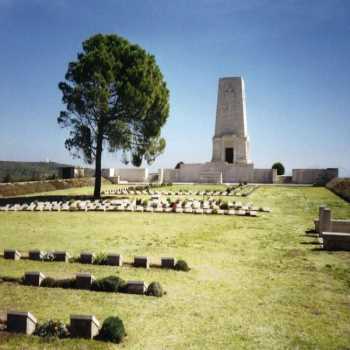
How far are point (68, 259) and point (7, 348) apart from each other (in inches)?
153

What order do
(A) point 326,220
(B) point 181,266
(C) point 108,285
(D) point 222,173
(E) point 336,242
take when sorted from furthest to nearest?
1. (D) point 222,173
2. (A) point 326,220
3. (E) point 336,242
4. (B) point 181,266
5. (C) point 108,285

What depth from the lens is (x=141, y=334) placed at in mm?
4594

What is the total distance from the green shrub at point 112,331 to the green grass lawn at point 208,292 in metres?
0.11

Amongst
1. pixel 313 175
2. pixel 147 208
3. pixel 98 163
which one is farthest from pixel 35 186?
pixel 313 175

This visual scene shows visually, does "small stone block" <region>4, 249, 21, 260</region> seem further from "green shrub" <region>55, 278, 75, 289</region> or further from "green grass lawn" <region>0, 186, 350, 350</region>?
"green shrub" <region>55, 278, 75, 289</region>

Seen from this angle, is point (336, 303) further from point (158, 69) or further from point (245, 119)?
Result: point (245, 119)

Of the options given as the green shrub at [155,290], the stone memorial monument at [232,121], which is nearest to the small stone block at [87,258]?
the green shrub at [155,290]

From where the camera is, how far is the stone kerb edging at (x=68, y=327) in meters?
4.44

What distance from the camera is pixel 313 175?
41.5 meters

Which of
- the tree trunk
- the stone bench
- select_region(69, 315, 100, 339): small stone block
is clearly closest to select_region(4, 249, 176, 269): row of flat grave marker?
select_region(69, 315, 100, 339): small stone block

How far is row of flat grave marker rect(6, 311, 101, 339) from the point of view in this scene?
445 cm

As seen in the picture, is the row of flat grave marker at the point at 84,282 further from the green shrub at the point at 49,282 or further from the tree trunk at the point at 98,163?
the tree trunk at the point at 98,163

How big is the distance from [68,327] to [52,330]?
0.62ft

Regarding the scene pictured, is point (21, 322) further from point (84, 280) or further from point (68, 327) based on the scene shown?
point (84, 280)
